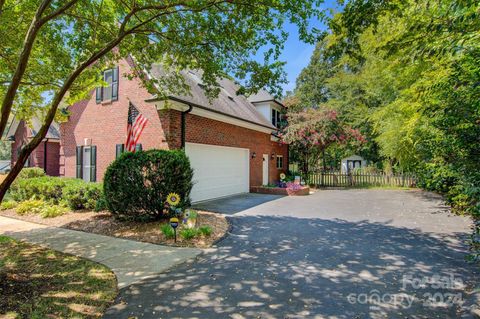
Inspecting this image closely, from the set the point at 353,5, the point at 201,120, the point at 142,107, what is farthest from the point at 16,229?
the point at 353,5

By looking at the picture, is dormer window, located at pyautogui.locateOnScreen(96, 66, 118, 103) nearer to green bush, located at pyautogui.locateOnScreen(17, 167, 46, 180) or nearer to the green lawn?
green bush, located at pyautogui.locateOnScreen(17, 167, 46, 180)

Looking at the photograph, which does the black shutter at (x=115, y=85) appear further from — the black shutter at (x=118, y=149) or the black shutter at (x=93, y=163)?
the black shutter at (x=93, y=163)

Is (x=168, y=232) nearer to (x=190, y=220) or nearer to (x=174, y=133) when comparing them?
(x=190, y=220)

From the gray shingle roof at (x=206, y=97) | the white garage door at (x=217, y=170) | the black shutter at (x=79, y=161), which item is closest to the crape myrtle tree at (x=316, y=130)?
the gray shingle roof at (x=206, y=97)

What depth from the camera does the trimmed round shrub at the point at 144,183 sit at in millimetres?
7520

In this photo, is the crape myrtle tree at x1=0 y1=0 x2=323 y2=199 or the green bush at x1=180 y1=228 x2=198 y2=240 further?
the green bush at x1=180 y1=228 x2=198 y2=240

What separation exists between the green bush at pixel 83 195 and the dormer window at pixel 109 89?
13.3 ft

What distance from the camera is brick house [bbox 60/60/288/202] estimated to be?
32.6 feet

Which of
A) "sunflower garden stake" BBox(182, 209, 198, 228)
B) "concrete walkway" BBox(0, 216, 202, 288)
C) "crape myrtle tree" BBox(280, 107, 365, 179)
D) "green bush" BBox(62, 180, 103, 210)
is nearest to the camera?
"concrete walkway" BBox(0, 216, 202, 288)

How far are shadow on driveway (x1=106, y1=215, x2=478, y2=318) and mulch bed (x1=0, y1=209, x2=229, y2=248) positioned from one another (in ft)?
2.40

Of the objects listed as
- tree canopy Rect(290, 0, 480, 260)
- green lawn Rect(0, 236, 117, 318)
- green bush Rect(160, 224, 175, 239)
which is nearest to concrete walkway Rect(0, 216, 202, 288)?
green lawn Rect(0, 236, 117, 318)

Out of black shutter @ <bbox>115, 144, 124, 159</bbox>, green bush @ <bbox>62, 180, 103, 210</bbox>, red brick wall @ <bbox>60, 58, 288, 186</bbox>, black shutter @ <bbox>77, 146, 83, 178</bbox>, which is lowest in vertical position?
green bush @ <bbox>62, 180, 103, 210</bbox>

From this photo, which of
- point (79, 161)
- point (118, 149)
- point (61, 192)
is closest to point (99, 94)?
point (118, 149)

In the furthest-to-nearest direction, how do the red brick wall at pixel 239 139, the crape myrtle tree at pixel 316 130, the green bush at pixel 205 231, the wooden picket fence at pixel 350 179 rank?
the wooden picket fence at pixel 350 179 → the crape myrtle tree at pixel 316 130 → the red brick wall at pixel 239 139 → the green bush at pixel 205 231
